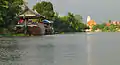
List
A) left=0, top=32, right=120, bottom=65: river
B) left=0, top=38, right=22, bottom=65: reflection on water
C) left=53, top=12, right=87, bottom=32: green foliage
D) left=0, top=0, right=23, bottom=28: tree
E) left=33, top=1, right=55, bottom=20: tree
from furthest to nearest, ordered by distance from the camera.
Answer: left=53, top=12, right=87, bottom=32: green foliage → left=33, top=1, right=55, bottom=20: tree → left=0, top=0, right=23, bottom=28: tree → left=0, top=38, right=22, bottom=65: reflection on water → left=0, top=32, right=120, bottom=65: river

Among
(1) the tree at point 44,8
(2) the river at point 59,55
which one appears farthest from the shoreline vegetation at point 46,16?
(2) the river at point 59,55

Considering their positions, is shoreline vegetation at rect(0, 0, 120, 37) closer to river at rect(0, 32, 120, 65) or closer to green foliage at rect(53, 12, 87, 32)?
green foliage at rect(53, 12, 87, 32)

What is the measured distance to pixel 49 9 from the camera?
92188 mm

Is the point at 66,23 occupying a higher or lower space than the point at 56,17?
lower

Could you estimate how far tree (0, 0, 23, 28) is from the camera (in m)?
48.4

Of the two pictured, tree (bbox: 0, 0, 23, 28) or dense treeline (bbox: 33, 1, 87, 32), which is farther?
dense treeline (bbox: 33, 1, 87, 32)

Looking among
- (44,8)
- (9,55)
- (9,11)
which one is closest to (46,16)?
(44,8)

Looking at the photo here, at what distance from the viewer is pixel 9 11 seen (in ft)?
176

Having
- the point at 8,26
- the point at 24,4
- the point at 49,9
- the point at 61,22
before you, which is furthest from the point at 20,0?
the point at 61,22

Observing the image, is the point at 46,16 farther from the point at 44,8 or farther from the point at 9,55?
the point at 9,55

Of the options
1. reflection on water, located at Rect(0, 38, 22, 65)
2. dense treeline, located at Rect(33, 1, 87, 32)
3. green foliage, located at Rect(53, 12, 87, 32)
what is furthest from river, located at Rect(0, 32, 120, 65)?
green foliage, located at Rect(53, 12, 87, 32)

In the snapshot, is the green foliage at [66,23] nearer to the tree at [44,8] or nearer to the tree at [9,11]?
the tree at [44,8]

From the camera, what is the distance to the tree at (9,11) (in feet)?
159

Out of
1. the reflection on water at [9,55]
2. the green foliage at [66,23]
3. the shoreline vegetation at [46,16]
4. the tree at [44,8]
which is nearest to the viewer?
the reflection on water at [9,55]
